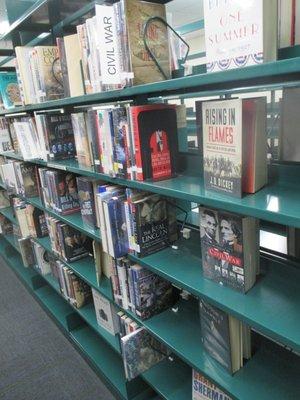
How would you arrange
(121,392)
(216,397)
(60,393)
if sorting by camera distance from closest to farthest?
(216,397) < (121,392) < (60,393)

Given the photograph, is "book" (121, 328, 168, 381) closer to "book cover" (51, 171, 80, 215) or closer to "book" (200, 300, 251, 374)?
"book" (200, 300, 251, 374)

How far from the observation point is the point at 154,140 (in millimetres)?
1266

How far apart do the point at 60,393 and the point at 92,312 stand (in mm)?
508

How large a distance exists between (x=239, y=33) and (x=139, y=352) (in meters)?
1.45

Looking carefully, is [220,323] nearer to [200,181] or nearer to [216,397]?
[216,397]

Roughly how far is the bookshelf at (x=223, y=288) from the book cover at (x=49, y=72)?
178 millimetres

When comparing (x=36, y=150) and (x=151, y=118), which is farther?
(x=36, y=150)

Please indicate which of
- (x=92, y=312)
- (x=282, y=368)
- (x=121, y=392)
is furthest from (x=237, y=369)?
(x=92, y=312)

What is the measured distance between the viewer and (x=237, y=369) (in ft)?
4.02

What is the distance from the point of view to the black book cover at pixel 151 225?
1.40 metres

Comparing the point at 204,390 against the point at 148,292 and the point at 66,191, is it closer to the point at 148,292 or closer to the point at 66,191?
the point at 148,292

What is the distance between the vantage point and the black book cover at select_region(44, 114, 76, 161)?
208 centimetres

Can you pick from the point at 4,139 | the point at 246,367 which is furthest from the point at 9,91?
the point at 246,367

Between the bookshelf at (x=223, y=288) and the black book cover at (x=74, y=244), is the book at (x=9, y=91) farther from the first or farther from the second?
the black book cover at (x=74, y=244)
